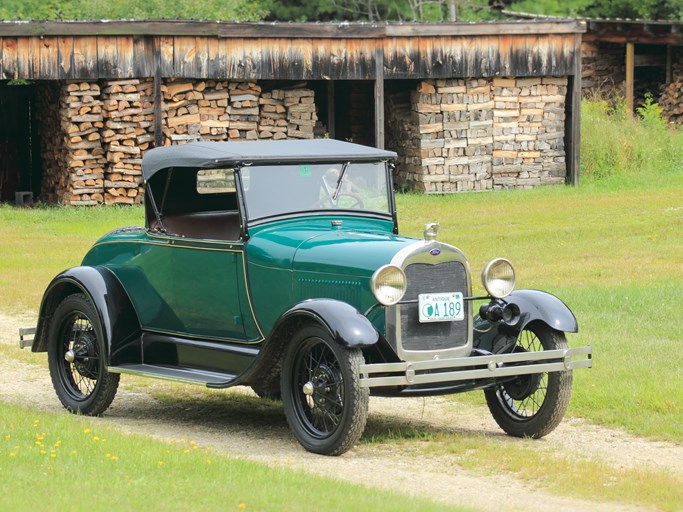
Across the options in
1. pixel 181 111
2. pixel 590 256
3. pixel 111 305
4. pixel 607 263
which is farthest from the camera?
pixel 181 111

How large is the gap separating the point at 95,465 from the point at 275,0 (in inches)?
1685

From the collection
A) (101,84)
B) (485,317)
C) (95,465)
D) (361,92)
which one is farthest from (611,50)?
(95,465)

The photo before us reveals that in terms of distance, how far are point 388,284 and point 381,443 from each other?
112 cm

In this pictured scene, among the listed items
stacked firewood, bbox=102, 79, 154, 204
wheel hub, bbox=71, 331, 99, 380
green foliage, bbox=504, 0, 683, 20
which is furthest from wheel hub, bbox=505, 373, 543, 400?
green foliage, bbox=504, 0, 683, 20

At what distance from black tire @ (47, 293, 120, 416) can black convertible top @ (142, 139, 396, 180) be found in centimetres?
114

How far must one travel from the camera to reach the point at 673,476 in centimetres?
726

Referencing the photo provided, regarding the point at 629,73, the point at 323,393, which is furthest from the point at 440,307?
the point at 629,73

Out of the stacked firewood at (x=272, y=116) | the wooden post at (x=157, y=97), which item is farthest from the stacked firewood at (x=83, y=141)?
the stacked firewood at (x=272, y=116)

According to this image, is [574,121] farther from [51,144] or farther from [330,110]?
[51,144]

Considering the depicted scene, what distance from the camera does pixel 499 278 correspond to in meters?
8.36

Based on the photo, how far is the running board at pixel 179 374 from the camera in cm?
858

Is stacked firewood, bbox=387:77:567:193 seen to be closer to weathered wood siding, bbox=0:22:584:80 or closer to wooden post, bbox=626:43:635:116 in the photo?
weathered wood siding, bbox=0:22:584:80

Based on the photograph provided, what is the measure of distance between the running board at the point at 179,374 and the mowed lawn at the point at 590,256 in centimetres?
255

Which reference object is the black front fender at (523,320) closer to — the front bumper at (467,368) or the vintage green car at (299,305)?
the vintage green car at (299,305)
